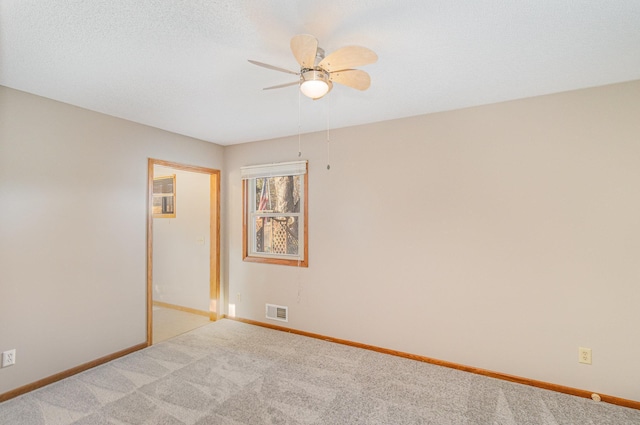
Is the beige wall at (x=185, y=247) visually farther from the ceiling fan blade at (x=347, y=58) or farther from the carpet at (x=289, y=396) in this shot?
the ceiling fan blade at (x=347, y=58)

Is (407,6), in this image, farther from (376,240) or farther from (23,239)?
(23,239)

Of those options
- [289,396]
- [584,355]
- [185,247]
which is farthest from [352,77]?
[185,247]

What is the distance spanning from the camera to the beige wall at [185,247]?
4531mm

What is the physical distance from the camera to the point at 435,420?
7.09 ft

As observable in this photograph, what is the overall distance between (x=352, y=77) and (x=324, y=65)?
22 centimetres

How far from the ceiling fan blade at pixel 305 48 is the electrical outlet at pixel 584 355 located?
3018 millimetres

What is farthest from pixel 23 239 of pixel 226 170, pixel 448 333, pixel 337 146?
pixel 448 333

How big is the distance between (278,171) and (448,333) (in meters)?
2.68

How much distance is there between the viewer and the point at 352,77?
1.83 metres

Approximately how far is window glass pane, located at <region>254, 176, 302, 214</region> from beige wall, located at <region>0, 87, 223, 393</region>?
141cm

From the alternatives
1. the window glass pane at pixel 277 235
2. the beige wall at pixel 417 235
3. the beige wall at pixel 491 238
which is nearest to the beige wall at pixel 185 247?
the window glass pane at pixel 277 235

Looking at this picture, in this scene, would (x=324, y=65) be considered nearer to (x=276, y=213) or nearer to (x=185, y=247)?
(x=276, y=213)

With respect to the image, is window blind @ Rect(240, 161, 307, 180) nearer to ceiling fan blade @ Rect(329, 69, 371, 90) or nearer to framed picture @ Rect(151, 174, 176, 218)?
framed picture @ Rect(151, 174, 176, 218)

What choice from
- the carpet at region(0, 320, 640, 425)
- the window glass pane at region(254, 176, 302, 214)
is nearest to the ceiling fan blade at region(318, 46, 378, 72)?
the window glass pane at region(254, 176, 302, 214)
